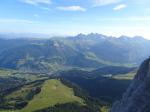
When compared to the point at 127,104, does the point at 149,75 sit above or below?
above

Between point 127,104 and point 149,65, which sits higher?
point 149,65

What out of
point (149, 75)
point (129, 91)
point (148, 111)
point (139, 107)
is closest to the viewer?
point (148, 111)

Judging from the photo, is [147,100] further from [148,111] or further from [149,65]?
[149,65]

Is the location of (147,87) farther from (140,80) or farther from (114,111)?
(114,111)

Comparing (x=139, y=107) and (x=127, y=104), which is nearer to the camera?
(x=139, y=107)

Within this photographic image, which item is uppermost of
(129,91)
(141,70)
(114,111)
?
(141,70)

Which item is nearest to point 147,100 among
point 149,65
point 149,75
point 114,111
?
point 149,75

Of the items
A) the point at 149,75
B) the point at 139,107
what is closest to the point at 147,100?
the point at 139,107

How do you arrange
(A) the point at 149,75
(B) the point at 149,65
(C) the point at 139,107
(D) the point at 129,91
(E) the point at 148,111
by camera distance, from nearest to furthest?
(E) the point at 148,111 < (C) the point at 139,107 < (A) the point at 149,75 < (B) the point at 149,65 < (D) the point at 129,91

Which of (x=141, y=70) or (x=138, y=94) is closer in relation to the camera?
(x=138, y=94)
